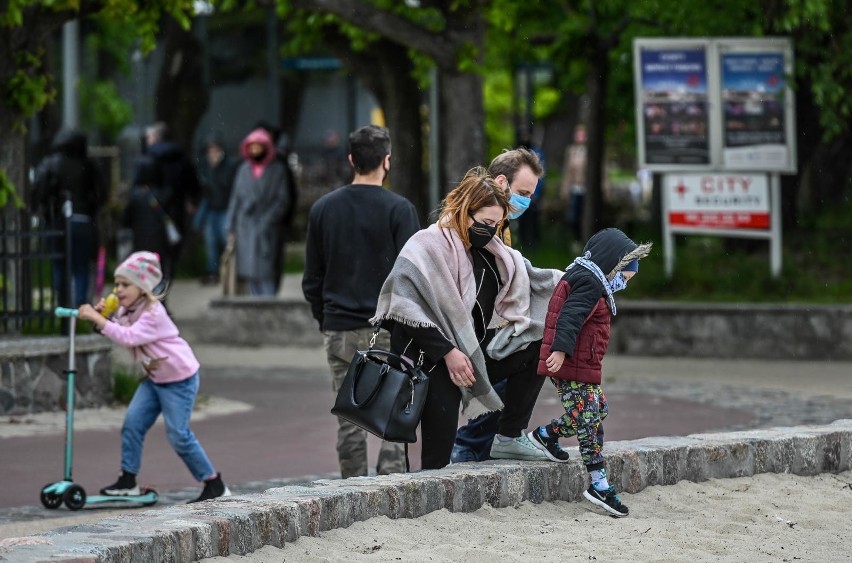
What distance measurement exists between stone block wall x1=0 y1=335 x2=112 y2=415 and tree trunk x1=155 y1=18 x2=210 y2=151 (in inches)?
547

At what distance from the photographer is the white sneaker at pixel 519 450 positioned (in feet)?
25.8

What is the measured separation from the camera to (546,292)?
7672 millimetres

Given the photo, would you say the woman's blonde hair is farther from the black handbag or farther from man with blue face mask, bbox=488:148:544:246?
the black handbag

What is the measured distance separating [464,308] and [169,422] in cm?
206

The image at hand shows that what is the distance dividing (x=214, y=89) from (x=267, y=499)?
3841cm

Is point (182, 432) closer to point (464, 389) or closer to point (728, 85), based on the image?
point (464, 389)

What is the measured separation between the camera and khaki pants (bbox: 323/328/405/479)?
8.16 meters

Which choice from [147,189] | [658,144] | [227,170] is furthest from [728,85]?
[227,170]

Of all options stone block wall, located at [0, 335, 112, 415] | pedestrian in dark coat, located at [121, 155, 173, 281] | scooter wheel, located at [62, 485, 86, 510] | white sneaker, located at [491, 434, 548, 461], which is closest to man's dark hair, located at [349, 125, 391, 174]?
white sneaker, located at [491, 434, 548, 461]

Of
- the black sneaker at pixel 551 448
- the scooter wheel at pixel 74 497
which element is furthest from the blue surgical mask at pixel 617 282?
the scooter wheel at pixel 74 497

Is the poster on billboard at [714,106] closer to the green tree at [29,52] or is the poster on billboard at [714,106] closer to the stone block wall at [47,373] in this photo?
the green tree at [29,52]

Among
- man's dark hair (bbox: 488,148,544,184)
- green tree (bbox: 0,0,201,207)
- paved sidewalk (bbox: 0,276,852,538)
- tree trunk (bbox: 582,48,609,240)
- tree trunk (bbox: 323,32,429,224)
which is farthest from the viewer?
tree trunk (bbox: 582,48,609,240)

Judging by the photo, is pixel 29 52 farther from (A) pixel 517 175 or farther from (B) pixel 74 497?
(A) pixel 517 175

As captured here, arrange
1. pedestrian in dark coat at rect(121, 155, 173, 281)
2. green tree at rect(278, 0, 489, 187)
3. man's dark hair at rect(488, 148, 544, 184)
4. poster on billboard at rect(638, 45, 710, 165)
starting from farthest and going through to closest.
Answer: pedestrian in dark coat at rect(121, 155, 173, 281) → poster on billboard at rect(638, 45, 710, 165) → green tree at rect(278, 0, 489, 187) → man's dark hair at rect(488, 148, 544, 184)
